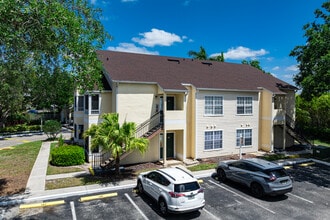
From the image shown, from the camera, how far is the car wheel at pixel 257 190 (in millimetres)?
12203

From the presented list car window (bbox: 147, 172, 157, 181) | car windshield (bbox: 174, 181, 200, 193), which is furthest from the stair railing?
car windshield (bbox: 174, 181, 200, 193)

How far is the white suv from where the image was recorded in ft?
32.0

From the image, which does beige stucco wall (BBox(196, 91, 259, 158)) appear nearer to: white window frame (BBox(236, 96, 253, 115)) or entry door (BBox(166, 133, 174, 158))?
white window frame (BBox(236, 96, 253, 115))

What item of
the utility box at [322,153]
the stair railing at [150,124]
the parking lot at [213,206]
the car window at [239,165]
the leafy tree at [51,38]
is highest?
the leafy tree at [51,38]

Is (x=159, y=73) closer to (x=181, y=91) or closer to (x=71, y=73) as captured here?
(x=181, y=91)

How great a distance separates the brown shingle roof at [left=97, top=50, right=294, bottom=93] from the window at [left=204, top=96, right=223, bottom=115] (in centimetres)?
101

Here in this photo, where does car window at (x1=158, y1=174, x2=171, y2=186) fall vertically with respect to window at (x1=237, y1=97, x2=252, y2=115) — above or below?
below

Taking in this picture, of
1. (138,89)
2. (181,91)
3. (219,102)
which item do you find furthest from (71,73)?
(219,102)

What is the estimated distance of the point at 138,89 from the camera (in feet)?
61.6

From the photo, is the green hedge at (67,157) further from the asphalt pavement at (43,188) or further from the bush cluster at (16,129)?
the bush cluster at (16,129)

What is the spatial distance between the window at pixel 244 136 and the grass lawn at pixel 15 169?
17667 mm

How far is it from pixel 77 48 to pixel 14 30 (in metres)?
2.52

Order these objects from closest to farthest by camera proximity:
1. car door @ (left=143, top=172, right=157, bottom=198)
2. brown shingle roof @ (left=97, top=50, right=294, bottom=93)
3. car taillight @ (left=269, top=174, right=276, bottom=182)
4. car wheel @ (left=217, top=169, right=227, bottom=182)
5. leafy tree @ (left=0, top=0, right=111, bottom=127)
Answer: leafy tree @ (left=0, top=0, right=111, bottom=127), car door @ (left=143, top=172, right=157, bottom=198), car taillight @ (left=269, top=174, right=276, bottom=182), car wheel @ (left=217, top=169, right=227, bottom=182), brown shingle roof @ (left=97, top=50, right=294, bottom=93)

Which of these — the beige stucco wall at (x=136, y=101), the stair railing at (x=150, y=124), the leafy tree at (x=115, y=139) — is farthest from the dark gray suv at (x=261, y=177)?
the beige stucco wall at (x=136, y=101)
